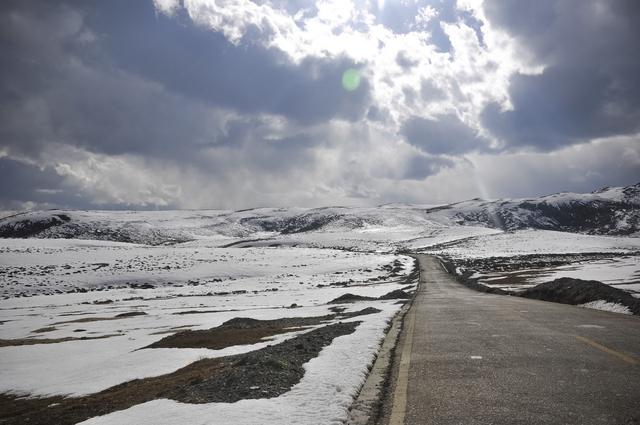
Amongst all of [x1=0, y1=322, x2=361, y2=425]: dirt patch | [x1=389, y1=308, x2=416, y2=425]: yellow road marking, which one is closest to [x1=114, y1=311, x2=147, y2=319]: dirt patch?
[x1=0, y1=322, x2=361, y2=425]: dirt patch

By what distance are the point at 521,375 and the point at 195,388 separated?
5585mm

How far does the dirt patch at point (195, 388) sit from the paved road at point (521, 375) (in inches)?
86.9

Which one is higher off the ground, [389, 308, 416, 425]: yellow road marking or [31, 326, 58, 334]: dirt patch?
[389, 308, 416, 425]: yellow road marking

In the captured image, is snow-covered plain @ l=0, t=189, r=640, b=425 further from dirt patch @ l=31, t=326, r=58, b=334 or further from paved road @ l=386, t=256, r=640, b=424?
paved road @ l=386, t=256, r=640, b=424

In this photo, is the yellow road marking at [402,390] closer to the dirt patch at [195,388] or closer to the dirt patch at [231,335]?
the dirt patch at [195,388]

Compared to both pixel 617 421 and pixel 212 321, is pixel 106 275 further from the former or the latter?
pixel 617 421

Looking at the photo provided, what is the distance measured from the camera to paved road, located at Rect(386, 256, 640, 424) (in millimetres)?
5355

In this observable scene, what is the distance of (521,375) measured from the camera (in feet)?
23.6

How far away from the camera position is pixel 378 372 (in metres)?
8.16

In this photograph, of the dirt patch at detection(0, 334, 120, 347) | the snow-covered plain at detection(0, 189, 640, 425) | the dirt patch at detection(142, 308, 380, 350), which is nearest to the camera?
the snow-covered plain at detection(0, 189, 640, 425)

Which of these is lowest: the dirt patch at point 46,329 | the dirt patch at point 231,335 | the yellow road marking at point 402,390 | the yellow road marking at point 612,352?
the dirt patch at point 46,329

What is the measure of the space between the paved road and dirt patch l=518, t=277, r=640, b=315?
7.32 m

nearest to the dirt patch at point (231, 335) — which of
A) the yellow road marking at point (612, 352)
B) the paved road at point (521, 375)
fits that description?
the paved road at point (521, 375)

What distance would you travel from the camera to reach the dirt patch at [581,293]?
19.3m
